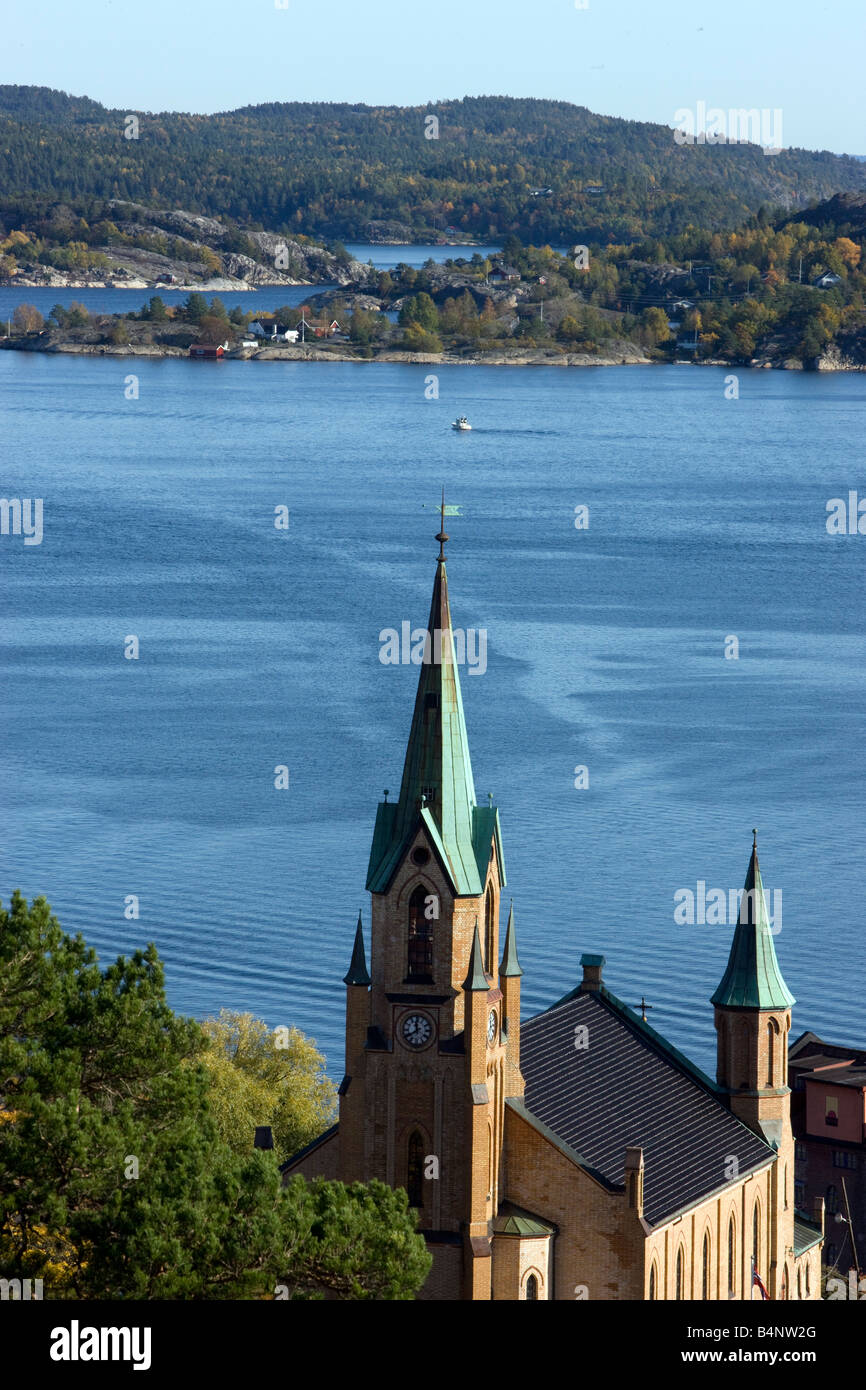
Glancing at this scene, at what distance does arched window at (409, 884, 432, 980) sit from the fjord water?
27.3 meters

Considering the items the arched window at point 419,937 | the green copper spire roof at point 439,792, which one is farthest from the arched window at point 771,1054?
the arched window at point 419,937

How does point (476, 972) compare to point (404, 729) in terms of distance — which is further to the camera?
point (404, 729)

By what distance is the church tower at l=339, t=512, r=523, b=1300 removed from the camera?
40.3 metres

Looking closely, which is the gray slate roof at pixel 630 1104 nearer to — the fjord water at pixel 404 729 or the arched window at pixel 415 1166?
the arched window at pixel 415 1166

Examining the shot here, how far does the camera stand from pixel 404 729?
106438 mm

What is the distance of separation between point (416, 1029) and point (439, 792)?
3.78 meters

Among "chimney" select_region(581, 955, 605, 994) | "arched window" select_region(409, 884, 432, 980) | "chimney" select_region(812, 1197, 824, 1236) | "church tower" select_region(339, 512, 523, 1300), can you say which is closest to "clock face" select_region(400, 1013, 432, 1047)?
"church tower" select_region(339, 512, 523, 1300)

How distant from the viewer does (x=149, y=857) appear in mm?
87438

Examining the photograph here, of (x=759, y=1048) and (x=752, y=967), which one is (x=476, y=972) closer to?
(x=752, y=967)

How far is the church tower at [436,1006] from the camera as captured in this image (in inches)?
1586
